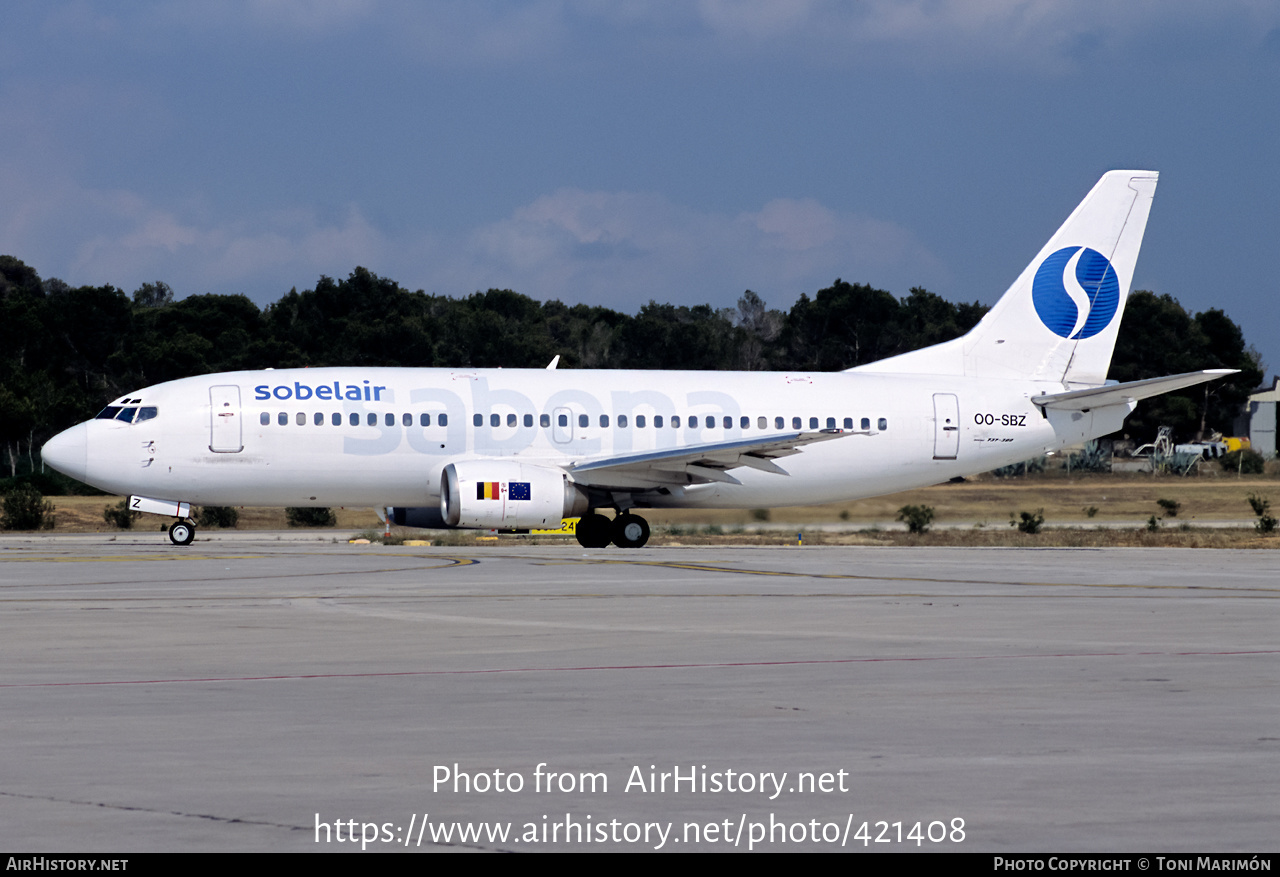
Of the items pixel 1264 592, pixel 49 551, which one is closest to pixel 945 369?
pixel 1264 592

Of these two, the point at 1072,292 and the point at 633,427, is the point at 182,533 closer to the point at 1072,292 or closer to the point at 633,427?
the point at 633,427

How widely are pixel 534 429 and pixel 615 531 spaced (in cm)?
285

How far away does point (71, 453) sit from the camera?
32656 millimetres

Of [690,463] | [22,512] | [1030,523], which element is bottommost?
[1030,523]

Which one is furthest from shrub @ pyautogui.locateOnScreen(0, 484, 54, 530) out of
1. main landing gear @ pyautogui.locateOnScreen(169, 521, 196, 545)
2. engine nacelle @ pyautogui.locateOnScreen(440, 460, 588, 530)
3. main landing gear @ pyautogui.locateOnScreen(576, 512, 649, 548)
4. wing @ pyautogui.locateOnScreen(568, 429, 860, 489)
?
wing @ pyautogui.locateOnScreen(568, 429, 860, 489)

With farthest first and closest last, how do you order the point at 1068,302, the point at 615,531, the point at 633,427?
the point at 1068,302 < the point at 633,427 < the point at 615,531

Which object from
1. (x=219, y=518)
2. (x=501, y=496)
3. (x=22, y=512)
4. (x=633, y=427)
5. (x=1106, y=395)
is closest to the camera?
(x=501, y=496)

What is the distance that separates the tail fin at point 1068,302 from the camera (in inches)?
1483

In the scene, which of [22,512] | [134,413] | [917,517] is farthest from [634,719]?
[22,512]

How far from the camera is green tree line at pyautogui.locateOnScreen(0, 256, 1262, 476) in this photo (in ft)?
260

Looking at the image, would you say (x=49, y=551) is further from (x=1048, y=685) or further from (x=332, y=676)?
(x=1048, y=685)

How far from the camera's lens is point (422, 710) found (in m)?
10.5

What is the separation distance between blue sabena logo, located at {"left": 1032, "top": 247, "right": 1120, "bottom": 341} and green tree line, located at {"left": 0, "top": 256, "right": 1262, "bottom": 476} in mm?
42418
